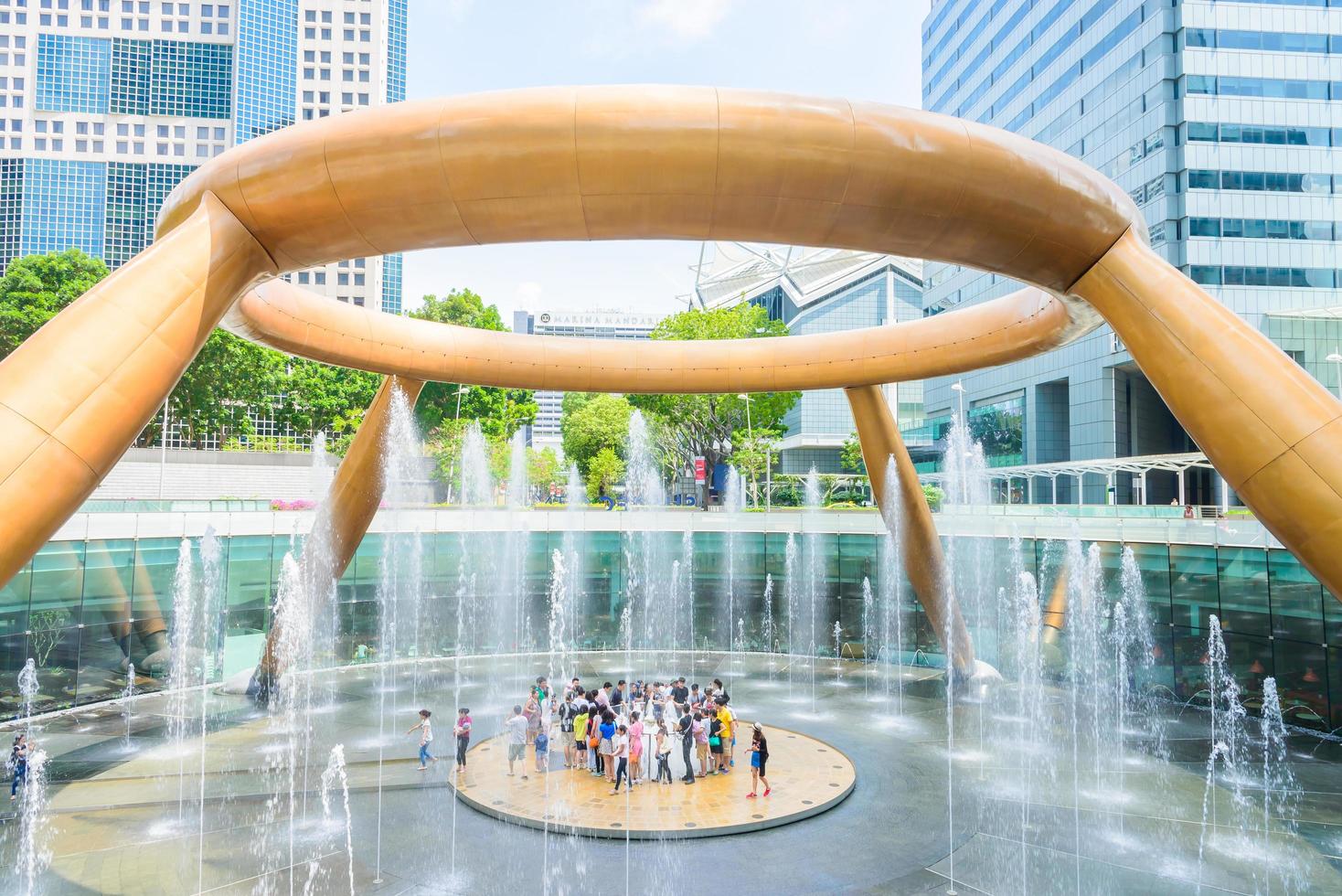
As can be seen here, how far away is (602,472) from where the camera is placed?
2598 inches

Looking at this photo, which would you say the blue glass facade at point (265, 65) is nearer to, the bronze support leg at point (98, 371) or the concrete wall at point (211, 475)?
the concrete wall at point (211, 475)

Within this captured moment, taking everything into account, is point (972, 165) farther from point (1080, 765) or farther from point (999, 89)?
point (999, 89)

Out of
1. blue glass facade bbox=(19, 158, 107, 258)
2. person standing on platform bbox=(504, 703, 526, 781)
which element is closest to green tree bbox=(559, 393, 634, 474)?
blue glass facade bbox=(19, 158, 107, 258)

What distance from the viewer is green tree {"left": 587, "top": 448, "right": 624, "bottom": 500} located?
216 ft

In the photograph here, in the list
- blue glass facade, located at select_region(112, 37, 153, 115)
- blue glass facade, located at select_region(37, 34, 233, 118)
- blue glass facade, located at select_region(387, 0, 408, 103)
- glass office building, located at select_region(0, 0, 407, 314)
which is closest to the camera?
glass office building, located at select_region(0, 0, 407, 314)

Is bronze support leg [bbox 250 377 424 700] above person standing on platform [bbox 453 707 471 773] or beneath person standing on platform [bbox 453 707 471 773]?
above

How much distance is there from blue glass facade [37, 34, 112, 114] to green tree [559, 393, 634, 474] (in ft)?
209

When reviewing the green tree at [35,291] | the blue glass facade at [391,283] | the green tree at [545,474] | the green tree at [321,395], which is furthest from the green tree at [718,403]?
the blue glass facade at [391,283]

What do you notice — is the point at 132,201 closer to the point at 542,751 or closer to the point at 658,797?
the point at 542,751

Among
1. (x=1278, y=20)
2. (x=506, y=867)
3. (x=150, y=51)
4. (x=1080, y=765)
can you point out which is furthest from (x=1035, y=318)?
(x=150, y=51)

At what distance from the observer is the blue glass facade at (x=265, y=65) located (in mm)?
81812

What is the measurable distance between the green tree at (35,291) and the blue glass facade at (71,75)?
186ft

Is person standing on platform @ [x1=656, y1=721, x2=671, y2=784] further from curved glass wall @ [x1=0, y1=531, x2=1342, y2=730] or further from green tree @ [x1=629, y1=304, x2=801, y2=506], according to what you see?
green tree @ [x1=629, y1=304, x2=801, y2=506]

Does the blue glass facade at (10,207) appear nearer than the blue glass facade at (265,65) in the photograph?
Yes
